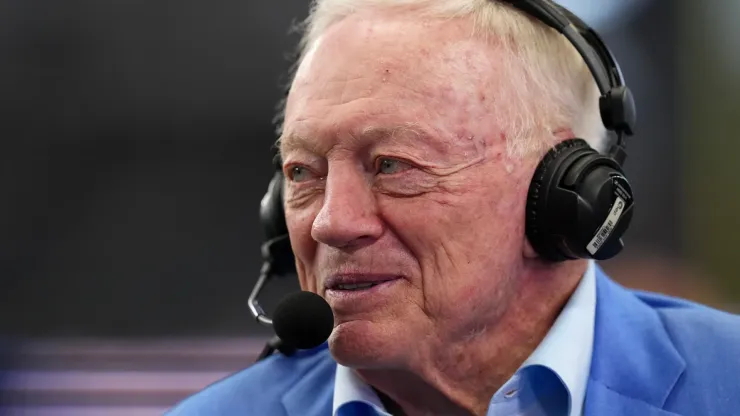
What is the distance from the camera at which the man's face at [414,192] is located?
1.05 metres

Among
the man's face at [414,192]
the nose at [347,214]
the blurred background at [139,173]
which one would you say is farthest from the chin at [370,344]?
the blurred background at [139,173]

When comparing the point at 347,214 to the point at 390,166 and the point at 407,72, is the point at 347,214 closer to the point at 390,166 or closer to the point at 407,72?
the point at 390,166

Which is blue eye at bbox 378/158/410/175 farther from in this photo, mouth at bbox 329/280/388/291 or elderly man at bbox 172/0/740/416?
mouth at bbox 329/280/388/291

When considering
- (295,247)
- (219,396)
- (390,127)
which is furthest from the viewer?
(219,396)

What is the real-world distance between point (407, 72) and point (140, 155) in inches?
57.8

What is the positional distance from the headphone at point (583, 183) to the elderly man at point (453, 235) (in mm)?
23

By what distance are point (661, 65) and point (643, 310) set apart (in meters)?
1.71

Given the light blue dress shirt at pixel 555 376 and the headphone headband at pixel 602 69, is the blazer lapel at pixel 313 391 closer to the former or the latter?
the light blue dress shirt at pixel 555 376

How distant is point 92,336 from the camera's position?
87.7 inches

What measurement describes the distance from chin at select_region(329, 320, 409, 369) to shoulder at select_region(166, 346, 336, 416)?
231mm

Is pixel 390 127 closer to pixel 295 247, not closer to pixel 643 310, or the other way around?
pixel 295 247

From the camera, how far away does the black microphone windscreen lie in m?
1.01


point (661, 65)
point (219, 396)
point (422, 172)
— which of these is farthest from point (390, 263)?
point (661, 65)

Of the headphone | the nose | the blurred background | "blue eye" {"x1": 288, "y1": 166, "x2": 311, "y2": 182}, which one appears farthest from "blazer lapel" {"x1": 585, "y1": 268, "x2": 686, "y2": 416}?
the blurred background
